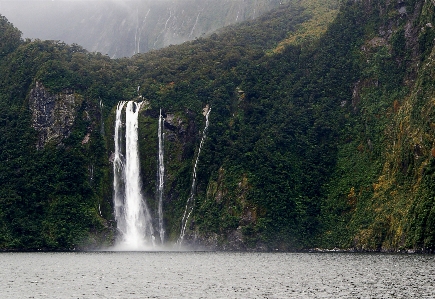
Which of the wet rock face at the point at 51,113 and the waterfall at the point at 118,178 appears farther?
the wet rock face at the point at 51,113

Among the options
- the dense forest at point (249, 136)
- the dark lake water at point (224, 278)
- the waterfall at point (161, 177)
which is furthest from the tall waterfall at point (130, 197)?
the dark lake water at point (224, 278)

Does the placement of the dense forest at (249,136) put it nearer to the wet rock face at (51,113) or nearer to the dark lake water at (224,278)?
the wet rock face at (51,113)

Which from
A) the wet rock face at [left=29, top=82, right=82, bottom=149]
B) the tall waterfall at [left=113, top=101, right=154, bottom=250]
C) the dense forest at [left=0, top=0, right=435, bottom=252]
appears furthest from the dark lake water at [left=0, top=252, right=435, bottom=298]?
the wet rock face at [left=29, top=82, right=82, bottom=149]

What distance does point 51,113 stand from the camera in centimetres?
13300

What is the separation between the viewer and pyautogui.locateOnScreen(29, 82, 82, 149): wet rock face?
131 m

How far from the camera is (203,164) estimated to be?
124750 millimetres

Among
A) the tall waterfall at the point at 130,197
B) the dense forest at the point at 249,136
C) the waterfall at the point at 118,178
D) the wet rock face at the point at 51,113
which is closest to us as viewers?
the dense forest at the point at 249,136

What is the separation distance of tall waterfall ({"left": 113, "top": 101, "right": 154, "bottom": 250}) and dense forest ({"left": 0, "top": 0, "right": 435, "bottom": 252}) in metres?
1.71

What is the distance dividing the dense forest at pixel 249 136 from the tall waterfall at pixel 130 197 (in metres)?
1.71

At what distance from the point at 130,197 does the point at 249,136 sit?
25.1 metres

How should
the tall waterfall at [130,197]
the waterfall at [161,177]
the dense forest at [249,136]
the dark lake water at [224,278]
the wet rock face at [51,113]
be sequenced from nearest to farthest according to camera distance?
the dark lake water at [224,278] → the dense forest at [249,136] → the tall waterfall at [130,197] → the waterfall at [161,177] → the wet rock face at [51,113]

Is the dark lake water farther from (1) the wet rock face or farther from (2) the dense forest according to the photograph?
(1) the wet rock face

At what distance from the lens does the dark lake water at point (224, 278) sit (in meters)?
51.0

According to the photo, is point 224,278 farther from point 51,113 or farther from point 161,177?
point 51,113
